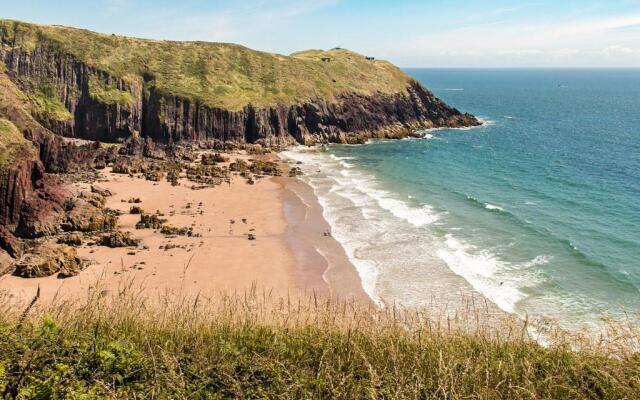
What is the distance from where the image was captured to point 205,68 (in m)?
89.3

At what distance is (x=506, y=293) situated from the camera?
2916 cm

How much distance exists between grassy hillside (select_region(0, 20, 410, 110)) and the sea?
1688 cm

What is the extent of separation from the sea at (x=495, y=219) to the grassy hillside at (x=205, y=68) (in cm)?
1688

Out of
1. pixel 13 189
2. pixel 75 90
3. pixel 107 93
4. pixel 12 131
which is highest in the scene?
pixel 75 90

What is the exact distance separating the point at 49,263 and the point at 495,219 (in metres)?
38.0

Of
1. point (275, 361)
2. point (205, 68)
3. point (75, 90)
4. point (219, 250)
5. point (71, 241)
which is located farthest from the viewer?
point (205, 68)

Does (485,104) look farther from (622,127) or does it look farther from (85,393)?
(85,393)

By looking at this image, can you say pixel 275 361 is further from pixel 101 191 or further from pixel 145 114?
pixel 145 114

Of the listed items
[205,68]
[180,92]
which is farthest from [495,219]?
[205,68]

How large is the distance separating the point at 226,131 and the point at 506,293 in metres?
60.6

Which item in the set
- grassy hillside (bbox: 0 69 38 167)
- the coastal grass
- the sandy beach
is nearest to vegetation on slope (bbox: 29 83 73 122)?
grassy hillside (bbox: 0 69 38 167)

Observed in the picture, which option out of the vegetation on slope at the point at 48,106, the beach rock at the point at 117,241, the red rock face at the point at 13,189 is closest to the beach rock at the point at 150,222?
the beach rock at the point at 117,241

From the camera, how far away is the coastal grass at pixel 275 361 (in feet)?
25.2

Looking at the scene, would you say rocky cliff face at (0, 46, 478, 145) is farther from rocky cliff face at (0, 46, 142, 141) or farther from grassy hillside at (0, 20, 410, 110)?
grassy hillside at (0, 20, 410, 110)
